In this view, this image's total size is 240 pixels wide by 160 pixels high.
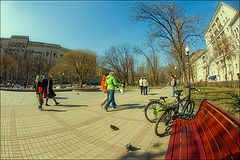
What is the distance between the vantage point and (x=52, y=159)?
2.24m

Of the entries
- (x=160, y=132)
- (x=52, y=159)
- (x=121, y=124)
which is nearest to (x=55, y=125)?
(x=52, y=159)

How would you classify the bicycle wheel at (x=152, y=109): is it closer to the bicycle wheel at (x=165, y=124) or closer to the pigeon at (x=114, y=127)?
the bicycle wheel at (x=165, y=124)

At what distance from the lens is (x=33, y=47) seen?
80438mm

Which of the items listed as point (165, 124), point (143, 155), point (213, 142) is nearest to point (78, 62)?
point (165, 124)

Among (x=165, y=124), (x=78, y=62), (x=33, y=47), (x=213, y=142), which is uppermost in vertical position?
(x=33, y=47)

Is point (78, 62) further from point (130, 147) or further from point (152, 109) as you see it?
point (130, 147)

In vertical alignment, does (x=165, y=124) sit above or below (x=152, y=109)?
below

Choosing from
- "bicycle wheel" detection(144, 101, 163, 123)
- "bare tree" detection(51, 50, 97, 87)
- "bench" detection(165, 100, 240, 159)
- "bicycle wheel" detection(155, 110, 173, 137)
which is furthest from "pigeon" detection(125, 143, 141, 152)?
"bare tree" detection(51, 50, 97, 87)

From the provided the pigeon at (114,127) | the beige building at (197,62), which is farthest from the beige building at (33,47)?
the pigeon at (114,127)

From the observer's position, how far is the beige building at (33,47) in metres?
69.4

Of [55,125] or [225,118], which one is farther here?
[55,125]

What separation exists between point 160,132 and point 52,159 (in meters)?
2.66

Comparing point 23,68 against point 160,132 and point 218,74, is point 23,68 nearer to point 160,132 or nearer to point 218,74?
point 160,132

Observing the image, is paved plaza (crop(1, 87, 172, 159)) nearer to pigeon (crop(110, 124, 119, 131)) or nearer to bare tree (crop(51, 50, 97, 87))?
pigeon (crop(110, 124, 119, 131))
